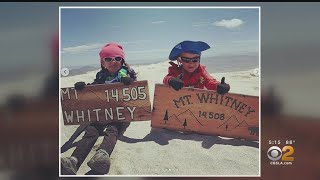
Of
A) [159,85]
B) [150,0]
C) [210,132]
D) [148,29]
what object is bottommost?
[210,132]

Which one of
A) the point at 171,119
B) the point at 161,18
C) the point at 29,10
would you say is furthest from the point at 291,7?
the point at 29,10

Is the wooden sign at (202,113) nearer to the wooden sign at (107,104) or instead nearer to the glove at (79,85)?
the wooden sign at (107,104)

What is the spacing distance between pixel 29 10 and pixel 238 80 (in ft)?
4.77

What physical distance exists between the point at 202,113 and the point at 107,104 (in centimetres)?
64

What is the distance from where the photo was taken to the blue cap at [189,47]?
2.81 metres

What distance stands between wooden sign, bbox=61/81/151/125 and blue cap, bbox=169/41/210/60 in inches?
10.9

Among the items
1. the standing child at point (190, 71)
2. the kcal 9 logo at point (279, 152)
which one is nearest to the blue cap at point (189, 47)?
the standing child at point (190, 71)

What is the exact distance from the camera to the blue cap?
281 centimetres

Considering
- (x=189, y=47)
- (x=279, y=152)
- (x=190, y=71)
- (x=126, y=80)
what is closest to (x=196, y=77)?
(x=190, y=71)

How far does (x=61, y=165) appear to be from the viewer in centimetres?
282

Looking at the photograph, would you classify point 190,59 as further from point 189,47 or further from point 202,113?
point 202,113

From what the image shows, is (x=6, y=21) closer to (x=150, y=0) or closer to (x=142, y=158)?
(x=150, y=0)

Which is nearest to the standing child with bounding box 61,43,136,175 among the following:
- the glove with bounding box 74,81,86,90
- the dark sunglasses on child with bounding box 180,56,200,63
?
the glove with bounding box 74,81,86,90

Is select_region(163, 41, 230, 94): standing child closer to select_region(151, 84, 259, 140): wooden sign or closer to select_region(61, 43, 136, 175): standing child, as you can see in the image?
select_region(151, 84, 259, 140): wooden sign
